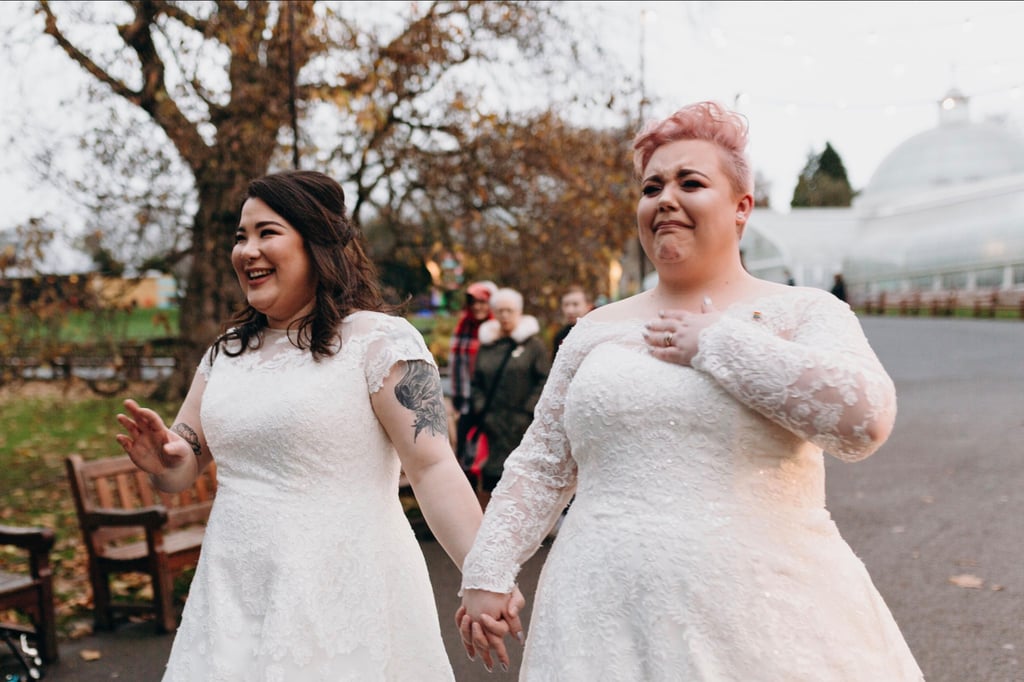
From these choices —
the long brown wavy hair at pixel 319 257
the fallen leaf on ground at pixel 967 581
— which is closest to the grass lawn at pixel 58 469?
the long brown wavy hair at pixel 319 257

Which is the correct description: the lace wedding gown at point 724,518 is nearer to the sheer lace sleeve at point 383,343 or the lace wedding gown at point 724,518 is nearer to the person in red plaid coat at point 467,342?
the sheer lace sleeve at point 383,343

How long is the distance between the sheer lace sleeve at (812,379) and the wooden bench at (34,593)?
4.12 m

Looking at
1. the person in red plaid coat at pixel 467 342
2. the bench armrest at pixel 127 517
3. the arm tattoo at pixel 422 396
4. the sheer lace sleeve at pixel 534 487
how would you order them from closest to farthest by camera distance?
the sheer lace sleeve at pixel 534 487 < the arm tattoo at pixel 422 396 < the bench armrest at pixel 127 517 < the person in red plaid coat at pixel 467 342

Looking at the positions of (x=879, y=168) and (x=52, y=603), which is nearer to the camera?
(x=52, y=603)

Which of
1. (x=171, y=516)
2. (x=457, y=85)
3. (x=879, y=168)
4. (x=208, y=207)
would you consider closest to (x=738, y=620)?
(x=171, y=516)

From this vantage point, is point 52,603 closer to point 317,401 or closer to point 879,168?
point 317,401

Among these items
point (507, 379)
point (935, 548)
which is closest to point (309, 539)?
point (507, 379)

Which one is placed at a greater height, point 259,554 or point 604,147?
point 604,147

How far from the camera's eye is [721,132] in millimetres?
2188

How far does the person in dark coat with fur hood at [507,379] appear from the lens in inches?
277

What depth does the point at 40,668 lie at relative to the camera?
4.71m

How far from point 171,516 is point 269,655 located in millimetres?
3830

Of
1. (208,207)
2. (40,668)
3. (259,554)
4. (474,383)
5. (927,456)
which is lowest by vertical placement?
(927,456)

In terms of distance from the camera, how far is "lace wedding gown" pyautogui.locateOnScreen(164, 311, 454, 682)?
2465 millimetres
